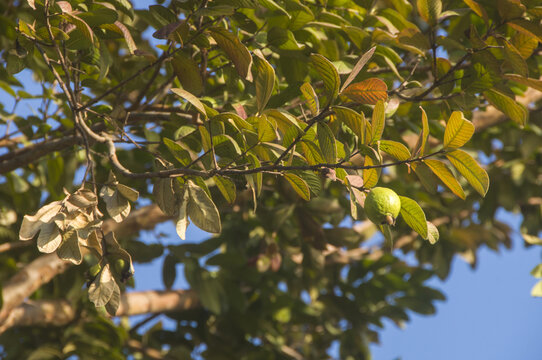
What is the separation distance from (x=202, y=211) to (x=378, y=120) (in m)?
0.33

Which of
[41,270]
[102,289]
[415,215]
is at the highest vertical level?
[415,215]

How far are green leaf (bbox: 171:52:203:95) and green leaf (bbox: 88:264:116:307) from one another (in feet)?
1.53

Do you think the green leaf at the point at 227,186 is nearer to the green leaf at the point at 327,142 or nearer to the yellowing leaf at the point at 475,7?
the green leaf at the point at 327,142

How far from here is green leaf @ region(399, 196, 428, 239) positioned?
92 centimetres

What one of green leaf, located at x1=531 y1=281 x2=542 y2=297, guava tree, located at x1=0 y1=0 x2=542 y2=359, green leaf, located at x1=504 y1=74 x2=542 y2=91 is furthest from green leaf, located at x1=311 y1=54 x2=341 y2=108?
green leaf, located at x1=531 y1=281 x2=542 y2=297

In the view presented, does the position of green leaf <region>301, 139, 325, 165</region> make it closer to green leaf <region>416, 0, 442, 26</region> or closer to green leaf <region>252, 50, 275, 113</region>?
green leaf <region>252, 50, 275, 113</region>

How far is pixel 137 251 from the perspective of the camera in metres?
1.92

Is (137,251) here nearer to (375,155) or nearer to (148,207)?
(148,207)

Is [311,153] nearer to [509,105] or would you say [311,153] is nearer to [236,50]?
[236,50]

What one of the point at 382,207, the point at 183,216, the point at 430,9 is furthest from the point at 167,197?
the point at 430,9

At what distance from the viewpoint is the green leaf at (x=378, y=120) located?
0.87 m

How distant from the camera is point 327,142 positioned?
3.03 ft

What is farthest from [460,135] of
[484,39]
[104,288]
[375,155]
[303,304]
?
[303,304]

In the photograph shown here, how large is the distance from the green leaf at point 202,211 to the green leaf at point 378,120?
0.29 m
